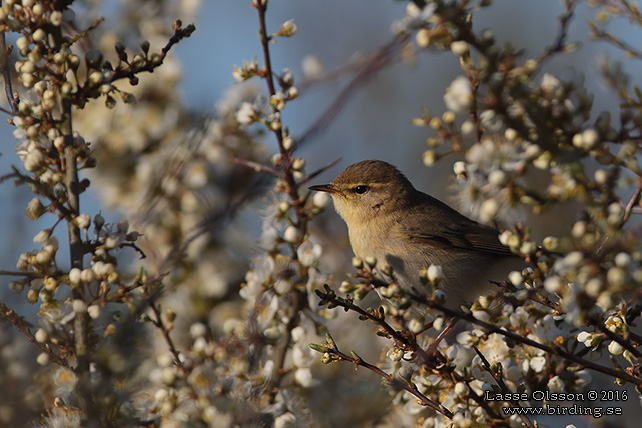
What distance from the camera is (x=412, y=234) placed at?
4355 mm

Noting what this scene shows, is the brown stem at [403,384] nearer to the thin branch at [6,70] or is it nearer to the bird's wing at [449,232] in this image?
the thin branch at [6,70]

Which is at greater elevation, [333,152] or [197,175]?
[333,152]

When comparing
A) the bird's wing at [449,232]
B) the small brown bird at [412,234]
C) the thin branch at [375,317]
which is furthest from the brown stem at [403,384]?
the bird's wing at [449,232]

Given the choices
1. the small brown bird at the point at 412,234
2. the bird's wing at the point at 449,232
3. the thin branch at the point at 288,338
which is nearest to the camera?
the thin branch at the point at 288,338

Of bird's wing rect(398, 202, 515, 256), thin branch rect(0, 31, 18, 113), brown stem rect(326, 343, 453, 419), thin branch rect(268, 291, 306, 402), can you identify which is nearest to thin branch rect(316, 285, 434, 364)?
brown stem rect(326, 343, 453, 419)

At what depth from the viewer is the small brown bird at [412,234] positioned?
4.18 metres

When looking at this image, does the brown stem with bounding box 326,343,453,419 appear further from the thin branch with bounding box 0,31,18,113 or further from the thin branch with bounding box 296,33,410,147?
the thin branch with bounding box 0,31,18,113

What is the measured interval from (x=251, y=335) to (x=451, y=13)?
119 centimetres

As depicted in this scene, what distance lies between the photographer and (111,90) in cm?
253

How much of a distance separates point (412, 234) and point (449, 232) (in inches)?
11.6

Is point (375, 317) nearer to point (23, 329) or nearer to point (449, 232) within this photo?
point (23, 329)

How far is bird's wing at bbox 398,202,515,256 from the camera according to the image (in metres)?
4.32

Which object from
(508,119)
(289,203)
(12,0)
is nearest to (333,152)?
(289,203)

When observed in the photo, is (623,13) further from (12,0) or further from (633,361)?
(12,0)
